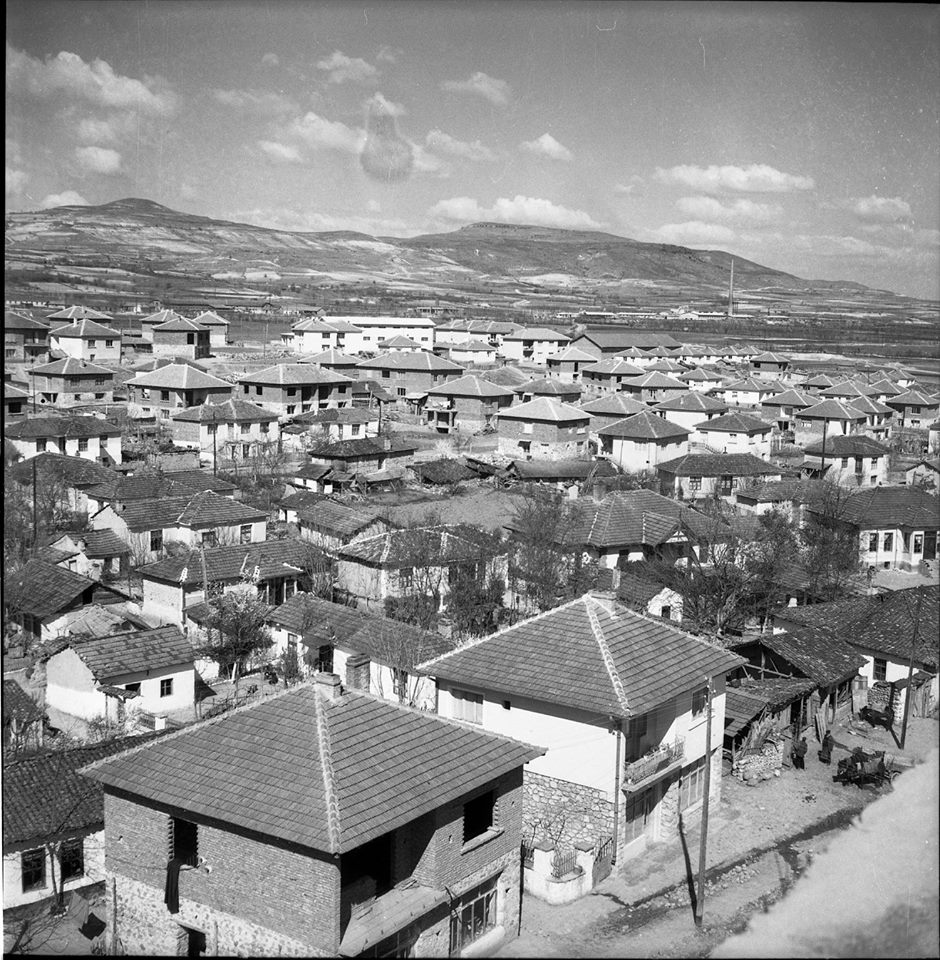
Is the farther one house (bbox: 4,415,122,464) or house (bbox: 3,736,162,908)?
house (bbox: 4,415,122,464)

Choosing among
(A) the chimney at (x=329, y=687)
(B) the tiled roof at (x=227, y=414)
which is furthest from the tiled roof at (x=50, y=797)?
(B) the tiled roof at (x=227, y=414)

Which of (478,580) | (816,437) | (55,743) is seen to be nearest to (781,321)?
(816,437)

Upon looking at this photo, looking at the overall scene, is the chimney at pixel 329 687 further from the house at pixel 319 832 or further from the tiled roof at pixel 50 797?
the tiled roof at pixel 50 797

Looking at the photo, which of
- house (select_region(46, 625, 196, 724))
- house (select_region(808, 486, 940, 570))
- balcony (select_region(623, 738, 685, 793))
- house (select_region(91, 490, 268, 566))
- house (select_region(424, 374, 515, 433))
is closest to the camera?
balcony (select_region(623, 738, 685, 793))

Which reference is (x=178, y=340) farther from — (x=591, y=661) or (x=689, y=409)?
(x=591, y=661)

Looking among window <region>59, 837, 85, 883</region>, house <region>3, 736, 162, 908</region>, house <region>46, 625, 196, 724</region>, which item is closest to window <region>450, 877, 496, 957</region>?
house <region>3, 736, 162, 908</region>

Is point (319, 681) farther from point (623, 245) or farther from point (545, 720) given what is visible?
point (623, 245)

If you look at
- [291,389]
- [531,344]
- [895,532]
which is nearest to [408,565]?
[895,532]

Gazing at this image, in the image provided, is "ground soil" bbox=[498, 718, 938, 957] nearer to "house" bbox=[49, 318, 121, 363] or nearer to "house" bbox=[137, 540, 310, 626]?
"house" bbox=[137, 540, 310, 626]
